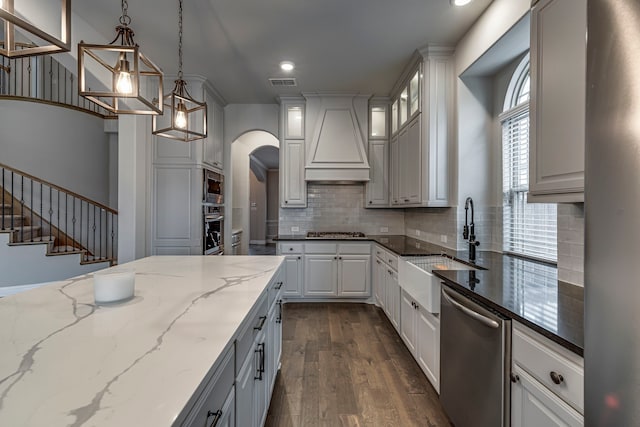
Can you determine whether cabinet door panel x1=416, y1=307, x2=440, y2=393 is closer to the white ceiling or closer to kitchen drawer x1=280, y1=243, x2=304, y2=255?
kitchen drawer x1=280, y1=243, x2=304, y2=255

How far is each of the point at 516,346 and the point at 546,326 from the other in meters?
0.21

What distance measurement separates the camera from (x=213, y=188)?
14.1ft

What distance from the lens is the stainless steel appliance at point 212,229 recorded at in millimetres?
4055

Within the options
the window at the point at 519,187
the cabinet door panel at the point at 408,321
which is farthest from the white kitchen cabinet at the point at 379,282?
the window at the point at 519,187

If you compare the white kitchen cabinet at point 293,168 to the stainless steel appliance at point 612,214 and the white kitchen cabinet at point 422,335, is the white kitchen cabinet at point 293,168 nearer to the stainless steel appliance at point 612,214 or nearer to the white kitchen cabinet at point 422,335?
the white kitchen cabinet at point 422,335

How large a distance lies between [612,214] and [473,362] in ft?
3.94

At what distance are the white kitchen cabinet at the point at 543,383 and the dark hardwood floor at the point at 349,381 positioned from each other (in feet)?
2.92

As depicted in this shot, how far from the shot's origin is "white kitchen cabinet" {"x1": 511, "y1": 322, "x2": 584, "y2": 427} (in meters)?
0.97

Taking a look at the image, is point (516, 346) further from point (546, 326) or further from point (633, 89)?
point (633, 89)

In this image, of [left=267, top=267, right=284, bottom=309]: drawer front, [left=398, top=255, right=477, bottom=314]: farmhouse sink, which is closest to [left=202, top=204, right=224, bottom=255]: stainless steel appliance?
[left=267, top=267, right=284, bottom=309]: drawer front

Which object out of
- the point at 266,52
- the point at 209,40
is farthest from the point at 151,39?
the point at 266,52

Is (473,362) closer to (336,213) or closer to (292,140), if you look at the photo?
(336,213)

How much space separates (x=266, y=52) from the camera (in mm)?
3207

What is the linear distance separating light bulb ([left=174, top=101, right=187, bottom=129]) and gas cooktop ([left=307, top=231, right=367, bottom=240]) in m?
2.46
